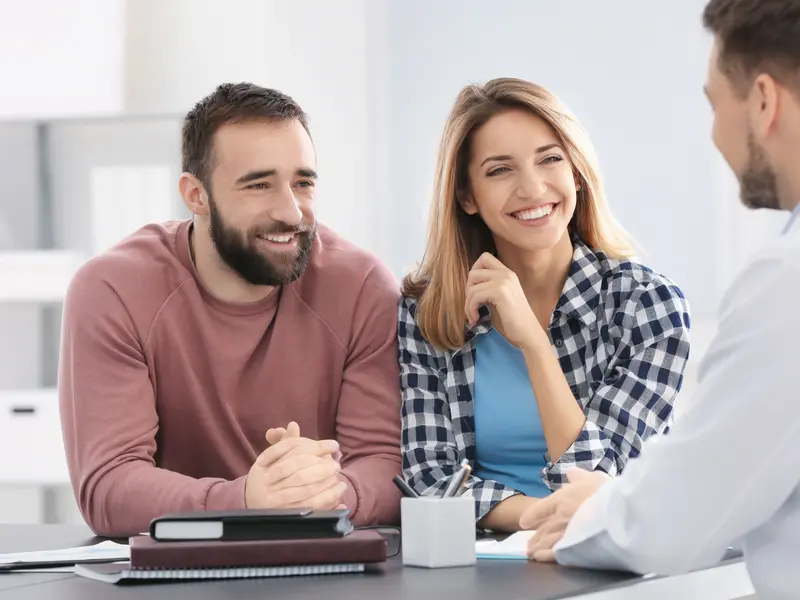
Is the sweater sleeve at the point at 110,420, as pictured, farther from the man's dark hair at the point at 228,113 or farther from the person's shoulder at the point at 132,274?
the man's dark hair at the point at 228,113

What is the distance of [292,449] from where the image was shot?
5.93 feet

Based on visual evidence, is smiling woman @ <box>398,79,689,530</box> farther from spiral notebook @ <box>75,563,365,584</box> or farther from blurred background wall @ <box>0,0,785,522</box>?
blurred background wall @ <box>0,0,785,522</box>

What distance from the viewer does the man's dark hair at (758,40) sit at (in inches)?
50.7

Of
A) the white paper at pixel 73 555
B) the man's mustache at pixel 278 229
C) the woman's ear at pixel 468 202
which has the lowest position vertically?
the white paper at pixel 73 555

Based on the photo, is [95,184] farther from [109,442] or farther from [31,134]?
[109,442]

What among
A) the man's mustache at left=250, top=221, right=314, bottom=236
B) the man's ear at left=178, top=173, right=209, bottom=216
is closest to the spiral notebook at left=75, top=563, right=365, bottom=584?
the man's mustache at left=250, top=221, right=314, bottom=236

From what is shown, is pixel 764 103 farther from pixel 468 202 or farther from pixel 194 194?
pixel 194 194

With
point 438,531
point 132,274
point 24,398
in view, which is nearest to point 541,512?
point 438,531

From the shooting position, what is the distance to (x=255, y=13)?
3883 millimetres

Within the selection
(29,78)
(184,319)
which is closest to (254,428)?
(184,319)

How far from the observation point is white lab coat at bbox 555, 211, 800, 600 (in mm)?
1204

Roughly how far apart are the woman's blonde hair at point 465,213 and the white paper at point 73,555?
0.74 meters

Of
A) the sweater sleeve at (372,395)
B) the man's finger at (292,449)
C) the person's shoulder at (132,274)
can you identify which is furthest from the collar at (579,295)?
the person's shoulder at (132,274)

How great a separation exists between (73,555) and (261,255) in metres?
0.78
